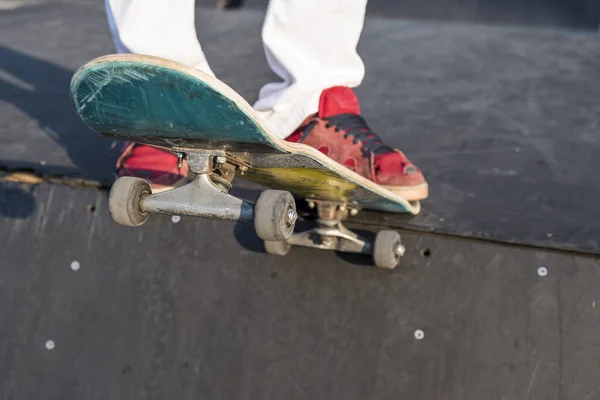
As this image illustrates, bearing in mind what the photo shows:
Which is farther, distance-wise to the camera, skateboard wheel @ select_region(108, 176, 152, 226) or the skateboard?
skateboard wheel @ select_region(108, 176, 152, 226)

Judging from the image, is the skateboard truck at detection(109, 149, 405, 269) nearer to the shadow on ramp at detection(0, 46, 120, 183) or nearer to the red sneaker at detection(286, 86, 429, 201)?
the red sneaker at detection(286, 86, 429, 201)

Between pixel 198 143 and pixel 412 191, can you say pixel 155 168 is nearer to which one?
pixel 198 143

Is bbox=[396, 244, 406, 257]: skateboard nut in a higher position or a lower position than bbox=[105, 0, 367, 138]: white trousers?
lower

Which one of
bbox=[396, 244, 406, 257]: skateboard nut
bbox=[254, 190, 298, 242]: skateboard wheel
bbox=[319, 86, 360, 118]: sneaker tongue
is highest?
bbox=[319, 86, 360, 118]: sneaker tongue

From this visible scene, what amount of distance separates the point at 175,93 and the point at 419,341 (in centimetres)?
87

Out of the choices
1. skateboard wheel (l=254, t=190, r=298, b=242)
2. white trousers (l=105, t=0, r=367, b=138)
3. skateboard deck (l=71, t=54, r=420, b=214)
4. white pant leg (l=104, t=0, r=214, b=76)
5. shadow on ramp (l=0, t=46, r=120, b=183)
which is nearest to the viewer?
skateboard deck (l=71, t=54, r=420, b=214)

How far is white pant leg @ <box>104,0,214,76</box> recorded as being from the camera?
72.9 inches

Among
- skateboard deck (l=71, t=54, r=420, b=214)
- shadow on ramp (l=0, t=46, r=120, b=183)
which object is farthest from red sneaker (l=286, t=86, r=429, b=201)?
shadow on ramp (l=0, t=46, r=120, b=183)

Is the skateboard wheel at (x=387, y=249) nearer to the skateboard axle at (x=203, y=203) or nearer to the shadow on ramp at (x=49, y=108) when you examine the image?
the skateboard axle at (x=203, y=203)

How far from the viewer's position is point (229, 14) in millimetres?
4012

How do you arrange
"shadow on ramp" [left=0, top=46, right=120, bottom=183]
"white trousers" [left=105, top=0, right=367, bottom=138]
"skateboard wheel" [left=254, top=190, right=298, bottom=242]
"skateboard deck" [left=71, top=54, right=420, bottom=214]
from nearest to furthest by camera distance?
"skateboard deck" [left=71, top=54, right=420, bottom=214]
"skateboard wheel" [left=254, top=190, right=298, bottom=242]
"white trousers" [left=105, top=0, right=367, bottom=138]
"shadow on ramp" [left=0, top=46, right=120, bottom=183]

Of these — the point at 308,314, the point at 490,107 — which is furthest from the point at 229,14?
the point at 308,314

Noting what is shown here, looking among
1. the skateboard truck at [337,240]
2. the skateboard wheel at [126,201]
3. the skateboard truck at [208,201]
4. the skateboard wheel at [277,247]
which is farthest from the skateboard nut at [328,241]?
the skateboard wheel at [126,201]

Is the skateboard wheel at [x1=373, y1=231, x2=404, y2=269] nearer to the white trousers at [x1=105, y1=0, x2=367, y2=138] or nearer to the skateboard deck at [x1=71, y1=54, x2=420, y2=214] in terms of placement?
the skateboard deck at [x1=71, y1=54, x2=420, y2=214]
